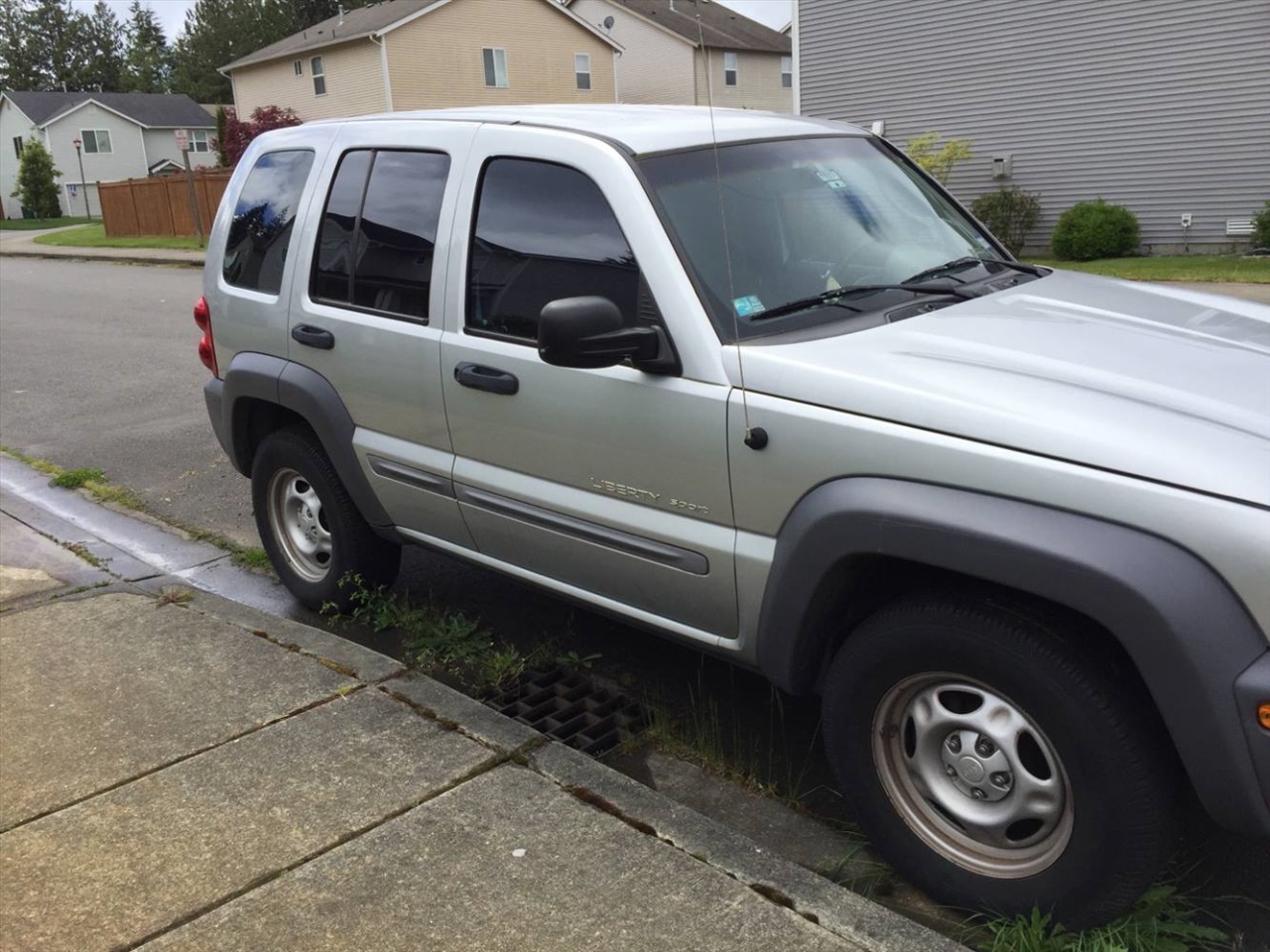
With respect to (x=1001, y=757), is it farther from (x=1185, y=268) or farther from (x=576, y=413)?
(x=1185, y=268)

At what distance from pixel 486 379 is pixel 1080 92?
16855 mm

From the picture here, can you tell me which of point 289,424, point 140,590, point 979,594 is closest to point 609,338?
point 979,594

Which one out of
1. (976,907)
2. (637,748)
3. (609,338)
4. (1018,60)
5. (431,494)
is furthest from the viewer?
(1018,60)

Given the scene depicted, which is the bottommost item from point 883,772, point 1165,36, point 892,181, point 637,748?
point 637,748

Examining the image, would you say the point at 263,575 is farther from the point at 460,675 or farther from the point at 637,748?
the point at 637,748

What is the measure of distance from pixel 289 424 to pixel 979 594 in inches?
126

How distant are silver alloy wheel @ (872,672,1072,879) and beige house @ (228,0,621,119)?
3660 centimetres

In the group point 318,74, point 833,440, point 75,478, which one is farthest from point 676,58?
point 833,440

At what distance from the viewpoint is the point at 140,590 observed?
17.9 ft

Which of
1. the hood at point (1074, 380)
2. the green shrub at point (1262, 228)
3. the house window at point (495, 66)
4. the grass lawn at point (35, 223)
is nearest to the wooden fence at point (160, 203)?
the house window at point (495, 66)

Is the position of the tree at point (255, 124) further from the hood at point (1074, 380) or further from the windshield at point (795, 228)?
the hood at point (1074, 380)

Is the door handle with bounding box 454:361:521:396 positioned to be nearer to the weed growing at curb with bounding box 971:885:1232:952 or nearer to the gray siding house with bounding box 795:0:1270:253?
the weed growing at curb with bounding box 971:885:1232:952

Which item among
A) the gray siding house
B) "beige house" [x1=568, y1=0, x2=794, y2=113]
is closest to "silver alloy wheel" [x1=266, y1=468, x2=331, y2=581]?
the gray siding house

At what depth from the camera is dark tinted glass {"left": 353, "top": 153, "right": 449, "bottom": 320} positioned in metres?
4.17
